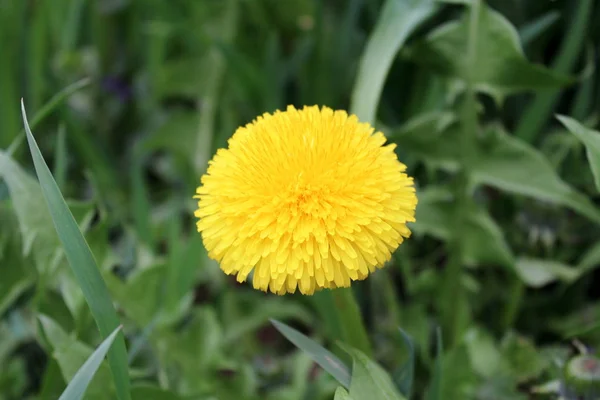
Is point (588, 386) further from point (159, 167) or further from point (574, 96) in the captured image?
point (159, 167)

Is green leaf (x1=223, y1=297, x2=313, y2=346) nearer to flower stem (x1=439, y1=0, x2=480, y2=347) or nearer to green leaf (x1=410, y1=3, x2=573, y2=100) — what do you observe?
flower stem (x1=439, y1=0, x2=480, y2=347)

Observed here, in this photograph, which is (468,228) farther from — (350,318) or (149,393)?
(149,393)

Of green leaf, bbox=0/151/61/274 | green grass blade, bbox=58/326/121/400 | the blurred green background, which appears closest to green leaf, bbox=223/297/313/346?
the blurred green background

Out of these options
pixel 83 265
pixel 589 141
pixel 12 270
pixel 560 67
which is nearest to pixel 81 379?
pixel 83 265

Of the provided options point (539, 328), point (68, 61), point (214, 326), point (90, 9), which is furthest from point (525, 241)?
point (90, 9)

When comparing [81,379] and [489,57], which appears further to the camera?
[489,57]

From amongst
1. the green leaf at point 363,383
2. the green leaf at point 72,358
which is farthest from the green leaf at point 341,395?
the green leaf at point 72,358

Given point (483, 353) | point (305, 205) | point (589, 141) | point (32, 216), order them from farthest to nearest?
point (483, 353) → point (32, 216) → point (589, 141) → point (305, 205)

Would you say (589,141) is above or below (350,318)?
above
